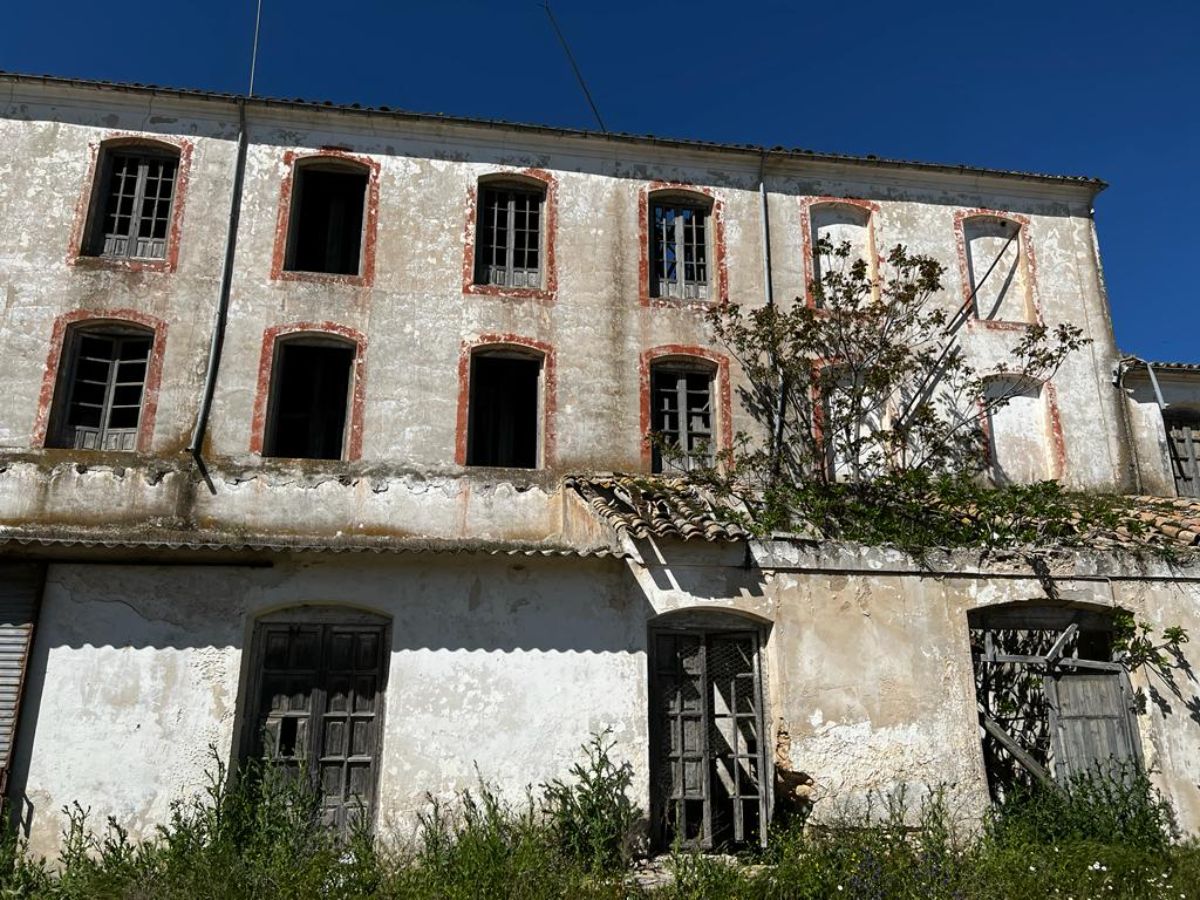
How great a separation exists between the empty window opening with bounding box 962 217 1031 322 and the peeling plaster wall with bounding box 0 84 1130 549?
0.25 metres

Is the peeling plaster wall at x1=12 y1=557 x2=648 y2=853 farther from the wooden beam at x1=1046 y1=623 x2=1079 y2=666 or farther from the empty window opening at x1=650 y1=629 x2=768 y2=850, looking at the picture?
the wooden beam at x1=1046 y1=623 x2=1079 y2=666

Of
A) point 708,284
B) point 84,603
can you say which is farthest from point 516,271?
point 84,603

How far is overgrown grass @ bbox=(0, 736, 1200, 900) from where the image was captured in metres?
7.73

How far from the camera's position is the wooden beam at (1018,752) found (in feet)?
33.2

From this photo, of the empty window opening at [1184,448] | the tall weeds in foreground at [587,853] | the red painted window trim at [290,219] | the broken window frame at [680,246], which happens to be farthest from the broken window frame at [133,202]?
the empty window opening at [1184,448]

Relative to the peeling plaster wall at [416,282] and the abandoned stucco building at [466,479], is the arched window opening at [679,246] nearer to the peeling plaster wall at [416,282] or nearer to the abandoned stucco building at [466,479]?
the abandoned stucco building at [466,479]

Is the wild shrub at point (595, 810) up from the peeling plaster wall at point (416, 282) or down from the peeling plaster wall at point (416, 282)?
down

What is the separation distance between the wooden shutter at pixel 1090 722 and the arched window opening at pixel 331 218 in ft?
38.0

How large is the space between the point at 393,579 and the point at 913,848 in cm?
616

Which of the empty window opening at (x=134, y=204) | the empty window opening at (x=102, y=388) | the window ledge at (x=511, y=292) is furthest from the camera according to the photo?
the window ledge at (x=511, y=292)

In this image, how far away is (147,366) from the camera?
1274 cm

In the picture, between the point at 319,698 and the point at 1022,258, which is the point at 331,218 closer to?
the point at 319,698

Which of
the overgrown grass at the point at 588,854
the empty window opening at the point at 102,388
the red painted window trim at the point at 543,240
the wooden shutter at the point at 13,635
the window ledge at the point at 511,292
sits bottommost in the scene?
the overgrown grass at the point at 588,854

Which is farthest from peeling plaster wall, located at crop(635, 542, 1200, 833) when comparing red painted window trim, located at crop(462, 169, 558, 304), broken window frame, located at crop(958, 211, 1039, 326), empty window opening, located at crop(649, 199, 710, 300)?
broken window frame, located at crop(958, 211, 1039, 326)
